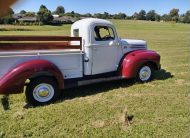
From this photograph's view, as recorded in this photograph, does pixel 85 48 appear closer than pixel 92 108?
No

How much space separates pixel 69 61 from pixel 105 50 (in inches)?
41.4

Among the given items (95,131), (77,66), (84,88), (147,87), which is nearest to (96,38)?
(77,66)

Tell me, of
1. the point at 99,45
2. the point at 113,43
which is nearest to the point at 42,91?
the point at 99,45

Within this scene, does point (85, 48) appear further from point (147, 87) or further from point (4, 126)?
point (4, 126)

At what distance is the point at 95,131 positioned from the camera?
4164 millimetres

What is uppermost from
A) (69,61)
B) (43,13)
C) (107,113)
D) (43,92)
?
(43,13)

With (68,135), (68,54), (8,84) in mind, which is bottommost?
(68,135)

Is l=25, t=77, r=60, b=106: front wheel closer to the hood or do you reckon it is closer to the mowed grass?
the mowed grass

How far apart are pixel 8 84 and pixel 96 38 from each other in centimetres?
239

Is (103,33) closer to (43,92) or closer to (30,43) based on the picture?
(30,43)

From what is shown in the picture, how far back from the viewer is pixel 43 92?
5414mm

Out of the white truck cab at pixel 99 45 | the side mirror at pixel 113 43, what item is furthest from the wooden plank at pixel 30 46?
the side mirror at pixel 113 43

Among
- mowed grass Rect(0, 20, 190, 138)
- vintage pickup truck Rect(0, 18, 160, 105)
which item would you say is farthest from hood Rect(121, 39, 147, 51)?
mowed grass Rect(0, 20, 190, 138)

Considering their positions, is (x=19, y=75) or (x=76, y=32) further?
(x=76, y=32)
